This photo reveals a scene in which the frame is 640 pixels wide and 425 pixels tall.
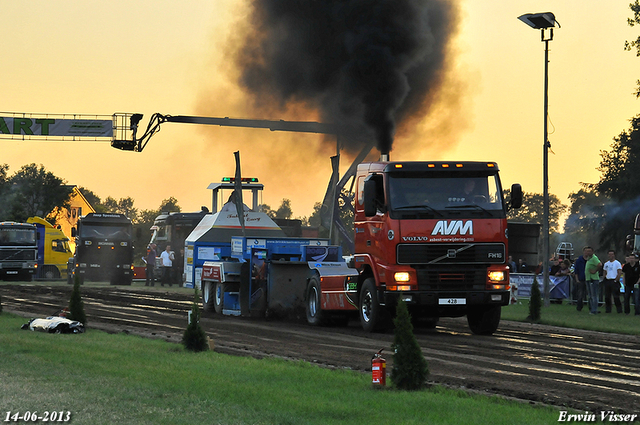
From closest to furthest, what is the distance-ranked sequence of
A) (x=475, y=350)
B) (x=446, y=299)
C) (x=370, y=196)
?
1. (x=475, y=350)
2. (x=446, y=299)
3. (x=370, y=196)

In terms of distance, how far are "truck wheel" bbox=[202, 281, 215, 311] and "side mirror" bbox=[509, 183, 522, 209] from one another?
30.1 feet

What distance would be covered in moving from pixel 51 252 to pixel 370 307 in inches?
1377

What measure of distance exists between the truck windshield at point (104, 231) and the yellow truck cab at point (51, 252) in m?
7.17

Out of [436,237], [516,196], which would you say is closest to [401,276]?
[436,237]

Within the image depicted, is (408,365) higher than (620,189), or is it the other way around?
(620,189)

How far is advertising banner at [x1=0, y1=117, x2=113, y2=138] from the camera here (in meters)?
43.3

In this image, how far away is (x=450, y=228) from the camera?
51.3 feet

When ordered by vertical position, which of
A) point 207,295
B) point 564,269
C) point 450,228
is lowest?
point 207,295

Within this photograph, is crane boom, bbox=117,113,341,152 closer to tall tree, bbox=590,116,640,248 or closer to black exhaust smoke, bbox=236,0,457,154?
black exhaust smoke, bbox=236,0,457,154

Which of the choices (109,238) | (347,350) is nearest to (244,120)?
(109,238)

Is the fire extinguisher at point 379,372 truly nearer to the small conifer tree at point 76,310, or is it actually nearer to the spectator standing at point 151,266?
the small conifer tree at point 76,310

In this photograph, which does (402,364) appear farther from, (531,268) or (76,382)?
(531,268)

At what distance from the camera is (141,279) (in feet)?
170

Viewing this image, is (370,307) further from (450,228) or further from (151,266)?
(151,266)
